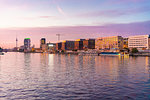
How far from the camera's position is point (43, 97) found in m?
23.4

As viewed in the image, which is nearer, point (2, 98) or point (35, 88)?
point (2, 98)

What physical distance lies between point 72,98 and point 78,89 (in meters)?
5.00

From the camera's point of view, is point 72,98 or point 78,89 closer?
point 72,98

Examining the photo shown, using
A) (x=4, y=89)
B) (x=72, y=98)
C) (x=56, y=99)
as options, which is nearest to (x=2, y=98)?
(x=4, y=89)

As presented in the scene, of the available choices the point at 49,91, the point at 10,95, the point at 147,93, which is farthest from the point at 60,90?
the point at 147,93

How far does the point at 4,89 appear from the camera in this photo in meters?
27.8

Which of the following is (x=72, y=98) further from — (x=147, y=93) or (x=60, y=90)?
(x=147, y=93)

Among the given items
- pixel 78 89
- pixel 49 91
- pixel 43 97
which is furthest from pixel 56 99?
pixel 78 89

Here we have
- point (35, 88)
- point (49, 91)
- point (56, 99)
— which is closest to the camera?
point (56, 99)

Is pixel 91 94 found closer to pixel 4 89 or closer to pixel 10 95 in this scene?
pixel 10 95

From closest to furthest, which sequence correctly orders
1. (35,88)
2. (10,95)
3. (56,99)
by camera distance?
(56,99) → (10,95) → (35,88)

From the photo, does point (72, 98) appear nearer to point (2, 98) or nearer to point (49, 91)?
point (49, 91)

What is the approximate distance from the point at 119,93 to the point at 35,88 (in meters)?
13.3

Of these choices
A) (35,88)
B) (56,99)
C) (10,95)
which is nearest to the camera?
(56,99)
